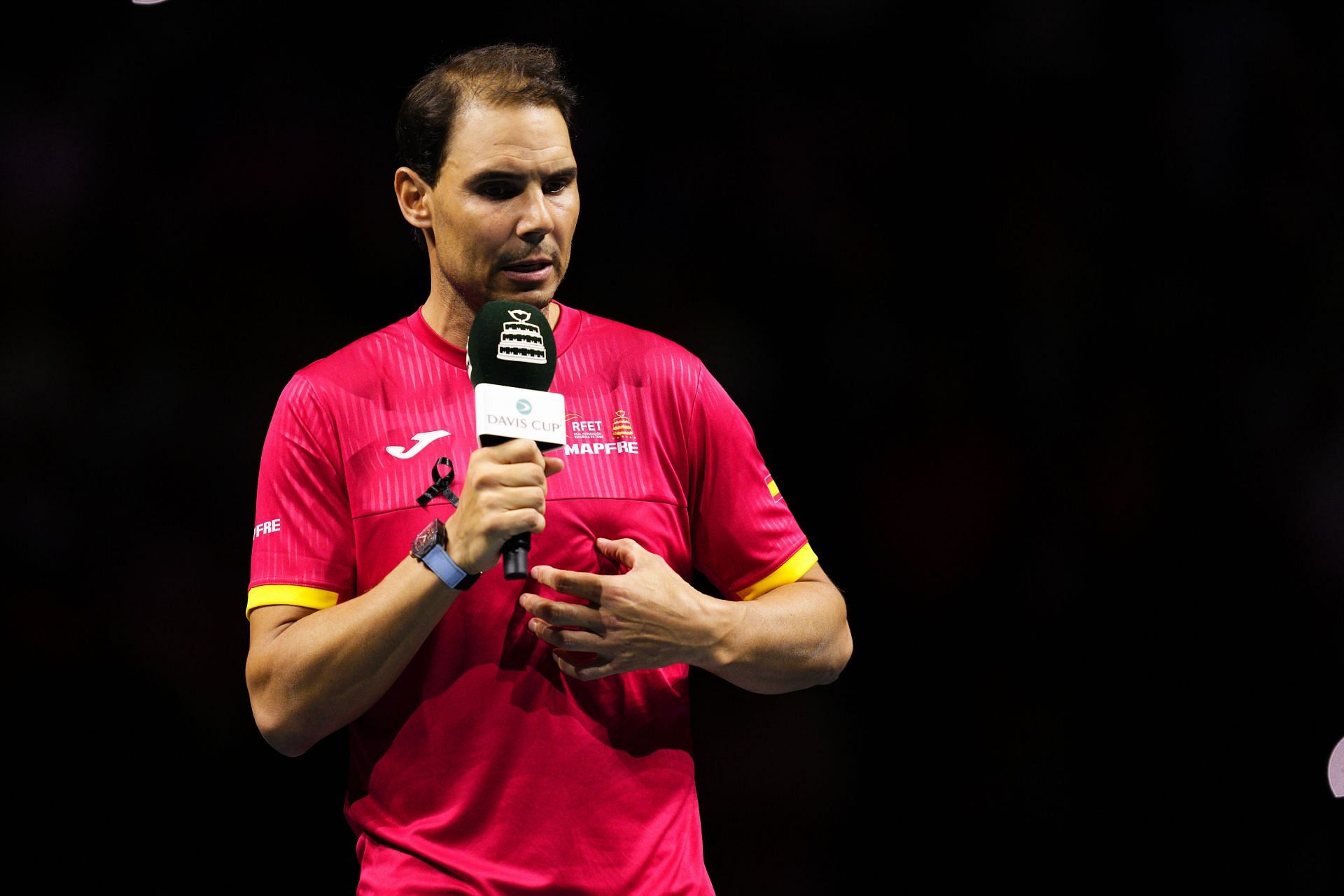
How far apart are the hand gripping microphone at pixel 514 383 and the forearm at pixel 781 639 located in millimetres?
424

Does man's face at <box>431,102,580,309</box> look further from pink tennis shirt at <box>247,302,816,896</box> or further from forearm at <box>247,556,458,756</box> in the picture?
forearm at <box>247,556,458,756</box>

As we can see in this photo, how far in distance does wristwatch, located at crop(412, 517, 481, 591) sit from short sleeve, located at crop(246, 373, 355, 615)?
0.27 metres

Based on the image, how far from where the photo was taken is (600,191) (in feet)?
10.8

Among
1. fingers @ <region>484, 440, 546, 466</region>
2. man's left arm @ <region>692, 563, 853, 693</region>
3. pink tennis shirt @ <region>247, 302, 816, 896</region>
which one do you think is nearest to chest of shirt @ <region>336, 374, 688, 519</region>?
pink tennis shirt @ <region>247, 302, 816, 896</region>

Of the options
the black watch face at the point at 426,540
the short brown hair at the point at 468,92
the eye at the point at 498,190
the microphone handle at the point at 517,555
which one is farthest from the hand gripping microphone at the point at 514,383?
the short brown hair at the point at 468,92

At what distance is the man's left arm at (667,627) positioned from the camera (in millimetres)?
1799

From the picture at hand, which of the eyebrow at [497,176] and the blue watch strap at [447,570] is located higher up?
the eyebrow at [497,176]

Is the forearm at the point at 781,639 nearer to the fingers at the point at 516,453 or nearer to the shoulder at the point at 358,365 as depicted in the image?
the fingers at the point at 516,453

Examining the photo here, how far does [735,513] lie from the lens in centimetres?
209

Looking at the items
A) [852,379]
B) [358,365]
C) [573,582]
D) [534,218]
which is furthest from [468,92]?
[852,379]

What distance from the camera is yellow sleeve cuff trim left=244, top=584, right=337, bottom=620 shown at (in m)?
1.89

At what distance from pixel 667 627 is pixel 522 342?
1.53ft

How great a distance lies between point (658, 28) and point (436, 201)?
57.5 inches

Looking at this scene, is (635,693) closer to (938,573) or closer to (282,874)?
(282,874)
